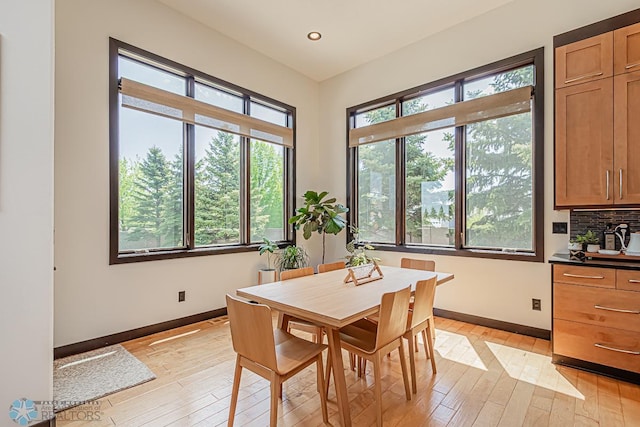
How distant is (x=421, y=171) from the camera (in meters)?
4.10

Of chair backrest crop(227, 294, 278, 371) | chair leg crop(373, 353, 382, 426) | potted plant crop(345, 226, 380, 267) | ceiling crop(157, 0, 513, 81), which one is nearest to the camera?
chair backrest crop(227, 294, 278, 371)

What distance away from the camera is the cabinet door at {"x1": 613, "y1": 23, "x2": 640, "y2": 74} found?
2369mm

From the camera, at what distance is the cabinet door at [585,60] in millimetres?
2473

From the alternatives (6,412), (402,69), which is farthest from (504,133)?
(6,412)

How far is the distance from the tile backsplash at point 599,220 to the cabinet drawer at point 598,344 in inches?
31.7

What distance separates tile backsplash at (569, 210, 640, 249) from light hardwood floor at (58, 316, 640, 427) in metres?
1.16

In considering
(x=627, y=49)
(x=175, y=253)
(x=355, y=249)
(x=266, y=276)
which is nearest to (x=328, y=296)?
(x=175, y=253)

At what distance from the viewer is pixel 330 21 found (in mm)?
3590

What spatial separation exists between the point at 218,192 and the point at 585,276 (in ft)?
12.3

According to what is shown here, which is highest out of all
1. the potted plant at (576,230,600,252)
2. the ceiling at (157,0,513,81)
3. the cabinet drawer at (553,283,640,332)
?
the ceiling at (157,0,513,81)

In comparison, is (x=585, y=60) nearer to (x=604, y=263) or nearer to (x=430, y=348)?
(x=604, y=263)

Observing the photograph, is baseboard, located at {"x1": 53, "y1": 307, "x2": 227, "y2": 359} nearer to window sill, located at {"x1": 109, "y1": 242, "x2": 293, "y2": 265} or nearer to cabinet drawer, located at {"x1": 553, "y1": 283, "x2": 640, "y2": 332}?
window sill, located at {"x1": 109, "y1": 242, "x2": 293, "y2": 265}

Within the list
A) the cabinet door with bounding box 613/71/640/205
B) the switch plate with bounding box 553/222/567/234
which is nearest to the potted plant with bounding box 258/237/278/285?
the switch plate with bounding box 553/222/567/234

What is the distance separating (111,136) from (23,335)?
75.0 inches
